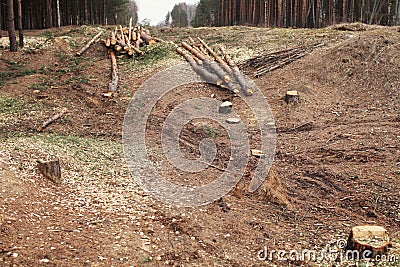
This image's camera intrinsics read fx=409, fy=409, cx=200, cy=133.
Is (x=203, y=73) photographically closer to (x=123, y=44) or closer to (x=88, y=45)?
(x=123, y=44)

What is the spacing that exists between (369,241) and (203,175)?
302 centimetres

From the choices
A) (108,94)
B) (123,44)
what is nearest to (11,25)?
(123,44)

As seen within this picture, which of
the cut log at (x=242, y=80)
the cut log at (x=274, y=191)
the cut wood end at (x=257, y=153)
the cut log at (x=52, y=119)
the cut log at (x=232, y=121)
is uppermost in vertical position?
the cut log at (x=242, y=80)

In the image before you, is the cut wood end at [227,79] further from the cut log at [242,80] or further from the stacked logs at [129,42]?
the stacked logs at [129,42]

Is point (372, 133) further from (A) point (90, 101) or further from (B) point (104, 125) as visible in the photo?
(A) point (90, 101)

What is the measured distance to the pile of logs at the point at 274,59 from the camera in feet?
42.5

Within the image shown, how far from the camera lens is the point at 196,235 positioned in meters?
4.81

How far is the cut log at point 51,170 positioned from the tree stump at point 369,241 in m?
3.99

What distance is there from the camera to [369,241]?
4.46 metres

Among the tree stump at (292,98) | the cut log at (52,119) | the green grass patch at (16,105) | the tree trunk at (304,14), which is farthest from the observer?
the tree trunk at (304,14)

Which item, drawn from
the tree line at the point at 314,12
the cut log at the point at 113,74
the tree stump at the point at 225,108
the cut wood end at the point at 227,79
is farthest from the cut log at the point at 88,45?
the tree line at the point at 314,12

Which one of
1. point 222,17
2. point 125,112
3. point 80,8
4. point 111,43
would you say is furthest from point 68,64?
point 222,17

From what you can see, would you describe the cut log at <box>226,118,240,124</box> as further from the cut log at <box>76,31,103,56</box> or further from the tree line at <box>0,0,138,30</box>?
the tree line at <box>0,0,138,30</box>

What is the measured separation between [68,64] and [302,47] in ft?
27.8
